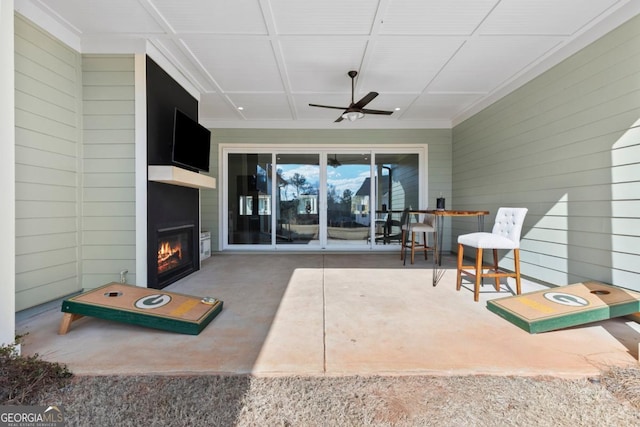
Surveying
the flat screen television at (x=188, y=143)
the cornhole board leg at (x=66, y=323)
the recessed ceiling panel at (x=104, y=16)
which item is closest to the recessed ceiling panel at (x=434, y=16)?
the recessed ceiling panel at (x=104, y=16)

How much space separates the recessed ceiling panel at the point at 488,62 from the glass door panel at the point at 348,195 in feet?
7.11

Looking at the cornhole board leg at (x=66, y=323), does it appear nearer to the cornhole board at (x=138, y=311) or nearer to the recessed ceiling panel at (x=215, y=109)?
the cornhole board at (x=138, y=311)

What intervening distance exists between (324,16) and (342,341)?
9.44ft

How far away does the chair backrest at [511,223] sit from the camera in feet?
9.40

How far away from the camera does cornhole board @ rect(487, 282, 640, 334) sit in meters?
2.03

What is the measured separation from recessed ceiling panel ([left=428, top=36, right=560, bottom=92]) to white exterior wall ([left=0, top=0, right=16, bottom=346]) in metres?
3.88

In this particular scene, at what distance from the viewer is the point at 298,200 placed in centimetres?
596

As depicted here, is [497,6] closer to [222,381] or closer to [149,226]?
[222,381]

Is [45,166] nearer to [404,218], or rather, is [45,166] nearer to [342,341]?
[342,341]

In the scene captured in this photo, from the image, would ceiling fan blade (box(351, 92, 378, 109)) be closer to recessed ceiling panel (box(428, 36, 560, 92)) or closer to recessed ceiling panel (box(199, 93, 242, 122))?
recessed ceiling panel (box(428, 36, 560, 92))

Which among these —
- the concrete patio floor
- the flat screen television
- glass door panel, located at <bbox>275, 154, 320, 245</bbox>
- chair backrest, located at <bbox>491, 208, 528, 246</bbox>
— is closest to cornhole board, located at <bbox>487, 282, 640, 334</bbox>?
the concrete patio floor

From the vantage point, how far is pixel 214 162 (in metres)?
5.78

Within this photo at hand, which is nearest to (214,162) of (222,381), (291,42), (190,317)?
(291,42)

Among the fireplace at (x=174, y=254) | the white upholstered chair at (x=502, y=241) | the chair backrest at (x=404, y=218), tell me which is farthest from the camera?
the chair backrest at (x=404, y=218)
